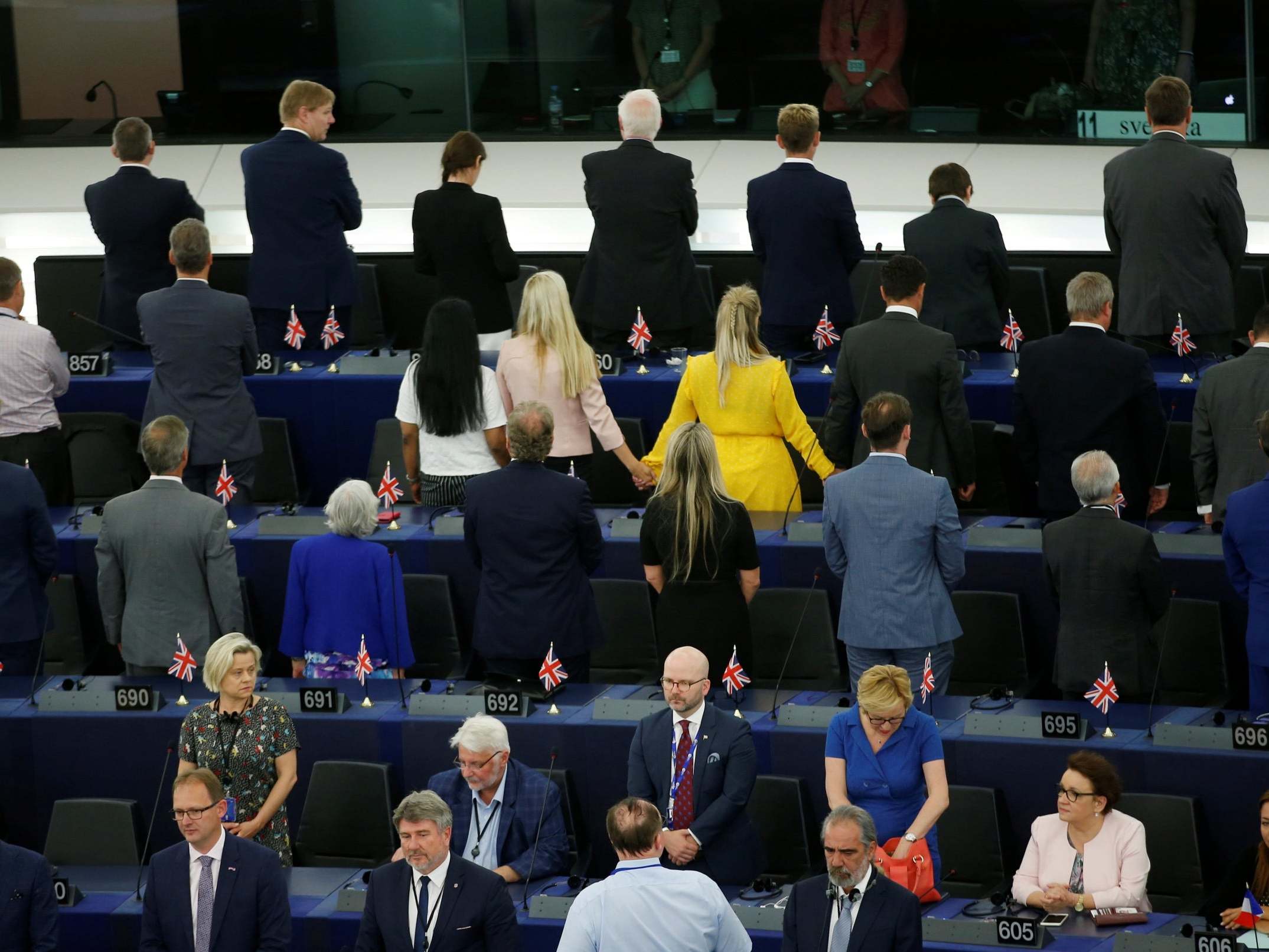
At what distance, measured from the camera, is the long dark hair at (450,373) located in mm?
6809

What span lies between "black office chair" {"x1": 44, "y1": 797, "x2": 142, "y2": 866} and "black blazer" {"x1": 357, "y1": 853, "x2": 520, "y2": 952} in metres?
1.28

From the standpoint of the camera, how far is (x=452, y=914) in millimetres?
5324

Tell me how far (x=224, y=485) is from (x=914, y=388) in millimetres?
2464

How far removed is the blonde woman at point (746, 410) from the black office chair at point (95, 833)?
195 centimetres

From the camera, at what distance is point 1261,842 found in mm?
5410

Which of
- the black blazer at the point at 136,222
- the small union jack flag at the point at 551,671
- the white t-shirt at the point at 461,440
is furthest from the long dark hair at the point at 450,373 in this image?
the black blazer at the point at 136,222

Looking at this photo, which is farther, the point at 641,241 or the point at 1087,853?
the point at 641,241

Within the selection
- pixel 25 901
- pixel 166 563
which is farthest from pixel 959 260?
pixel 25 901

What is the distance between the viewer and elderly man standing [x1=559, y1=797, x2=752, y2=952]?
4.85m

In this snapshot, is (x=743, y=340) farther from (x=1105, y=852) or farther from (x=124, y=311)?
(x=124, y=311)

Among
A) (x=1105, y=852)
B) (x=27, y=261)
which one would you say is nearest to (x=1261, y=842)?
(x=1105, y=852)

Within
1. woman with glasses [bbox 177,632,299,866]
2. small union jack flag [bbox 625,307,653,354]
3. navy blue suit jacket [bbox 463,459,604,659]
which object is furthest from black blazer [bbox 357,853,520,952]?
small union jack flag [bbox 625,307,653,354]

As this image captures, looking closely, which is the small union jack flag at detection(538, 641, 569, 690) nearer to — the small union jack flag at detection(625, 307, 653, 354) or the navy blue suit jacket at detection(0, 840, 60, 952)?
the navy blue suit jacket at detection(0, 840, 60, 952)

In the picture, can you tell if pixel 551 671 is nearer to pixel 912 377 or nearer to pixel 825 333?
pixel 912 377
